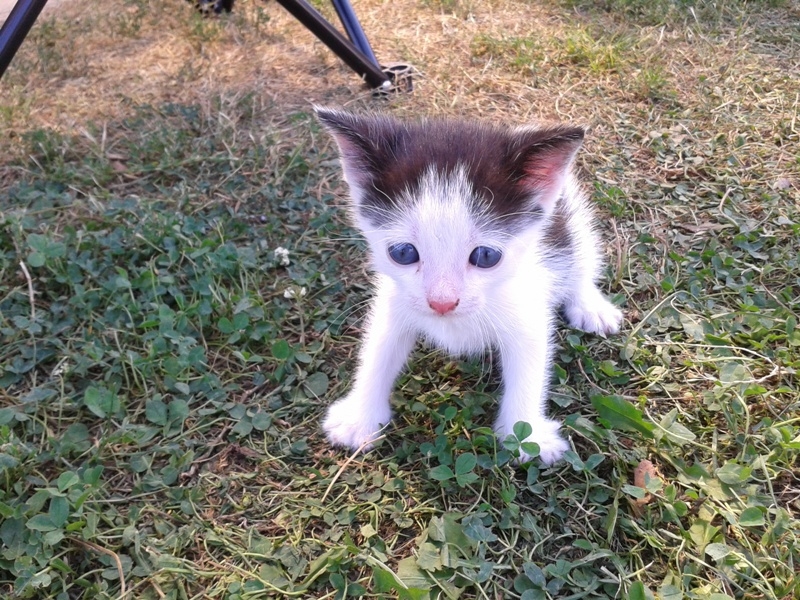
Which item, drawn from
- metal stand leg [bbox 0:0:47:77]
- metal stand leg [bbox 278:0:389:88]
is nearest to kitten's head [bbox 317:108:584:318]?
metal stand leg [bbox 278:0:389:88]

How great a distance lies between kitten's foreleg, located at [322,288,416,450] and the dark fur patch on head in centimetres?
38

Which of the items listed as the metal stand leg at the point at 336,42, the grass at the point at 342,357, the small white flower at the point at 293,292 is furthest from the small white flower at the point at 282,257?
the metal stand leg at the point at 336,42

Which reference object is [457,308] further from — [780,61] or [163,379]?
[780,61]

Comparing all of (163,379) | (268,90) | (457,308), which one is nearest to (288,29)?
(268,90)

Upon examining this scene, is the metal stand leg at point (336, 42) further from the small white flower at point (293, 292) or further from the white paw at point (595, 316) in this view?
the white paw at point (595, 316)

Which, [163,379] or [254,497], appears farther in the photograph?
[163,379]

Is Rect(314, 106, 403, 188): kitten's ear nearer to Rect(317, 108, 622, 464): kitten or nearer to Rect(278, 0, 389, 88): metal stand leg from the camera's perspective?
Rect(317, 108, 622, 464): kitten

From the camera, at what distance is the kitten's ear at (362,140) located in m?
1.60

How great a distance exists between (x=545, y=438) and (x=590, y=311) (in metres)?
0.60

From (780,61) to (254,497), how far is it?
3.73 m

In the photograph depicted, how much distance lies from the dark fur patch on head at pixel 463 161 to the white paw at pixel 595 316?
0.62 metres

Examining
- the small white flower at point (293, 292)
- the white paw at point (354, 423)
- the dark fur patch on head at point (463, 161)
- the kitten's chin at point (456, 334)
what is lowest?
the white paw at point (354, 423)

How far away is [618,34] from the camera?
3701mm

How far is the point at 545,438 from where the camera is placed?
5.76 feet
